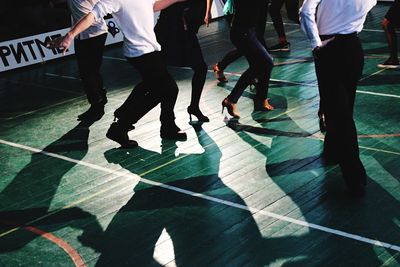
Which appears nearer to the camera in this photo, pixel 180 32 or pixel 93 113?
pixel 180 32

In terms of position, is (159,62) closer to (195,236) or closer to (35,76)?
(195,236)

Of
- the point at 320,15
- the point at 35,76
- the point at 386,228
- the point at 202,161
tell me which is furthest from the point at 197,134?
the point at 35,76

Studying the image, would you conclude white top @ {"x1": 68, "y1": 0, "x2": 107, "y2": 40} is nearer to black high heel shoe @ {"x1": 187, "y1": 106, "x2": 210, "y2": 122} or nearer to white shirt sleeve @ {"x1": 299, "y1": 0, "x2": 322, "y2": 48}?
black high heel shoe @ {"x1": 187, "y1": 106, "x2": 210, "y2": 122}

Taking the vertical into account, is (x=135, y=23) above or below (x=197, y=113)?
Answer: above

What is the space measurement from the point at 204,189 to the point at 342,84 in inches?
67.3

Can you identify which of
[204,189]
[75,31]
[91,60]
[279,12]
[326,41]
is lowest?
[204,189]

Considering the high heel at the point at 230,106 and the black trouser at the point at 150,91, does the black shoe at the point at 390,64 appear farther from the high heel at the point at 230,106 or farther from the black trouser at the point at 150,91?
the black trouser at the point at 150,91

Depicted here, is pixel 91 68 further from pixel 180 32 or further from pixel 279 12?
pixel 279 12

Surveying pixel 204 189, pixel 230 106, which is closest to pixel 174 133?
pixel 230 106

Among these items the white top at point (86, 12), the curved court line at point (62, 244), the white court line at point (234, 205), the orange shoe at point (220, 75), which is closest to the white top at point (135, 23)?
the white court line at point (234, 205)

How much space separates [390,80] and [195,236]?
223 inches

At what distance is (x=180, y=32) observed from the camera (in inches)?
322

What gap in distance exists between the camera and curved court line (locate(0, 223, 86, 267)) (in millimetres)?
5370

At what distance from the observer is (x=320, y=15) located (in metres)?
6.16
